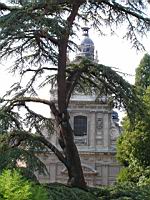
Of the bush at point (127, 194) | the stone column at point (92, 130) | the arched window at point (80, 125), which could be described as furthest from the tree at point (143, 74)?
the bush at point (127, 194)

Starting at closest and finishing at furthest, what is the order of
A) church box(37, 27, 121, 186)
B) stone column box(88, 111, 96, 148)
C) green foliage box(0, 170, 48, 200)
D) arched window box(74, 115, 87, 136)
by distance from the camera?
green foliage box(0, 170, 48, 200), church box(37, 27, 121, 186), stone column box(88, 111, 96, 148), arched window box(74, 115, 87, 136)

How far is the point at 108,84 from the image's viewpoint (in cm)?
819

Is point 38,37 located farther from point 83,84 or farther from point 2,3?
point 83,84

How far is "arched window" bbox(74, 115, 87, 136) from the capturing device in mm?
26609

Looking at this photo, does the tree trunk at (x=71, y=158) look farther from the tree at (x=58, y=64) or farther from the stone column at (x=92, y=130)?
the stone column at (x=92, y=130)

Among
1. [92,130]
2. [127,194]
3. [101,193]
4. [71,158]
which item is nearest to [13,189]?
[127,194]

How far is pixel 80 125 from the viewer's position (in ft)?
88.5

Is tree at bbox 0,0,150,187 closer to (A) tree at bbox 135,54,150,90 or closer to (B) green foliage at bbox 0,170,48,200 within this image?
(B) green foliage at bbox 0,170,48,200

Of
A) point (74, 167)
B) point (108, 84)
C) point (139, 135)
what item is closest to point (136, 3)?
point (108, 84)

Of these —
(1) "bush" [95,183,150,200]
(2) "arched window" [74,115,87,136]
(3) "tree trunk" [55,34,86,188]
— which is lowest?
(1) "bush" [95,183,150,200]

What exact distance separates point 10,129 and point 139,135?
8692 mm

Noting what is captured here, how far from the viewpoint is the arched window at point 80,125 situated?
87.3 feet

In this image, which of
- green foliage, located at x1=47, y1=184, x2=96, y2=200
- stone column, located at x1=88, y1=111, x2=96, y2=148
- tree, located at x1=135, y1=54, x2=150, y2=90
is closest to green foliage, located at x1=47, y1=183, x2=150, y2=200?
green foliage, located at x1=47, y1=184, x2=96, y2=200

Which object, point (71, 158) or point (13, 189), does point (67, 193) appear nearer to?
point (71, 158)
